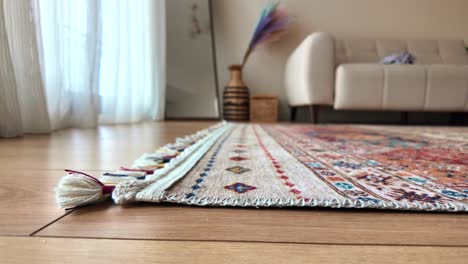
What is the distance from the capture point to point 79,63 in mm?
1454

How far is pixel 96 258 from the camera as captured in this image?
0.23 meters

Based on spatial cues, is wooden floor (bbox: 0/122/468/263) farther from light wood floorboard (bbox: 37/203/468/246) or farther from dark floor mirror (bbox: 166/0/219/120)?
dark floor mirror (bbox: 166/0/219/120)

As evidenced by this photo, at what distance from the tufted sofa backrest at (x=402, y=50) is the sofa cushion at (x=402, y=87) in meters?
0.63

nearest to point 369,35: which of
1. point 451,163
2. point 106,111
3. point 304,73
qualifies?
point 304,73

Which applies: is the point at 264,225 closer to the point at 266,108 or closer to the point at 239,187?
the point at 239,187

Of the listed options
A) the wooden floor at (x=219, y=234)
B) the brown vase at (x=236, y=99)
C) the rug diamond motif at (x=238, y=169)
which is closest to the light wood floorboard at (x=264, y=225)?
the wooden floor at (x=219, y=234)

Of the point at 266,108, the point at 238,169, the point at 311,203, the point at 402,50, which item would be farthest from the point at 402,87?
the point at 311,203

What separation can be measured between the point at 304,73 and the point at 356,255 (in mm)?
2054

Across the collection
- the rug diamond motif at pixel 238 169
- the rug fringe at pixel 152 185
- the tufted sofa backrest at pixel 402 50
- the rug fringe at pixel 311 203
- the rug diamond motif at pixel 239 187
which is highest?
the tufted sofa backrest at pixel 402 50

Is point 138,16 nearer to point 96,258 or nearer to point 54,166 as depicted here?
point 54,166

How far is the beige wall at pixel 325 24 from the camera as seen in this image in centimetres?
290

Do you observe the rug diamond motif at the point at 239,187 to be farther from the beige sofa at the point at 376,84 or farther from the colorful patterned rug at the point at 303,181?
the beige sofa at the point at 376,84

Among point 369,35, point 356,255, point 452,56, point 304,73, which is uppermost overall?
point 369,35

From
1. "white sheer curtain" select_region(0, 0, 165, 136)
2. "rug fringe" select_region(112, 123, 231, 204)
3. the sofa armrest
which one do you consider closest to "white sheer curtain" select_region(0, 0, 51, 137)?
"white sheer curtain" select_region(0, 0, 165, 136)
